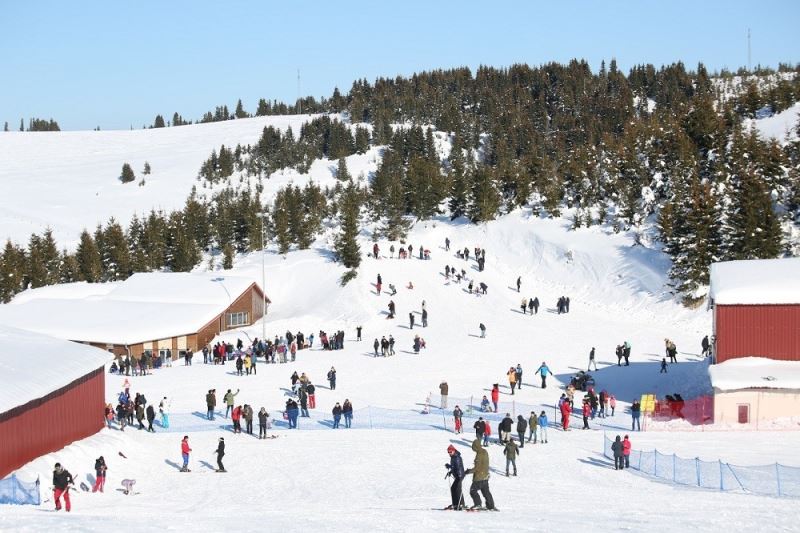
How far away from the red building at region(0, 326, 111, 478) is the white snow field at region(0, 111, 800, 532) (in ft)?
1.81

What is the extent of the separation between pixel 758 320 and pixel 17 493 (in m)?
23.2

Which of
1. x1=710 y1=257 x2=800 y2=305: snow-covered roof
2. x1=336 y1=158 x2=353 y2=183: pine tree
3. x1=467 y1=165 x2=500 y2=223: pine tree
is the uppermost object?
x1=336 y1=158 x2=353 y2=183: pine tree

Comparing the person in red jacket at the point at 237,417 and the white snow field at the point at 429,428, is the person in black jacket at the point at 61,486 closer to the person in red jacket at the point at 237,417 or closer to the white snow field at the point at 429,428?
the white snow field at the point at 429,428

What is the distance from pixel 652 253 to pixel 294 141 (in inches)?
2662

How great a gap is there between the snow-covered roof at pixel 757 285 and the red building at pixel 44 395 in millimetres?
20265

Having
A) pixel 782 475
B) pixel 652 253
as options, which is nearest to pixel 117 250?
pixel 652 253

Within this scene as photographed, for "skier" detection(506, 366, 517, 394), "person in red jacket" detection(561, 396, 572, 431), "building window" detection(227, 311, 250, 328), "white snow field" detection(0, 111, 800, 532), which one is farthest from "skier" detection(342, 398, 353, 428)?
"building window" detection(227, 311, 250, 328)

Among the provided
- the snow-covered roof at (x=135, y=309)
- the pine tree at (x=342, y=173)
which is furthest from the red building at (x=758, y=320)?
the pine tree at (x=342, y=173)

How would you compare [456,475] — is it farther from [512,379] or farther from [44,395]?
[512,379]

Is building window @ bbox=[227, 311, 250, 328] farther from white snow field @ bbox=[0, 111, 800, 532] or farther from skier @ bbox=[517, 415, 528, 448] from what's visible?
skier @ bbox=[517, 415, 528, 448]

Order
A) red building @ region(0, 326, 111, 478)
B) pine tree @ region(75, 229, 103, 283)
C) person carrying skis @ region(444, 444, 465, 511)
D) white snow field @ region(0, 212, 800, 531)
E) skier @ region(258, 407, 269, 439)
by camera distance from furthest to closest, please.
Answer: pine tree @ region(75, 229, 103, 283) → skier @ region(258, 407, 269, 439) → red building @ region(0, 326, 111, 478) → white snow field @ region(0, 212, 800, 531) → person carrying skis @ region(444, 444, 465, 511)

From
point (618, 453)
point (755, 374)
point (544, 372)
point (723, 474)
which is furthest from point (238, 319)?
point (723, 474)

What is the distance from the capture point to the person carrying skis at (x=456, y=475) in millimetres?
15984

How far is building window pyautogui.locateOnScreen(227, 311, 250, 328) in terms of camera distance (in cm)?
4796
